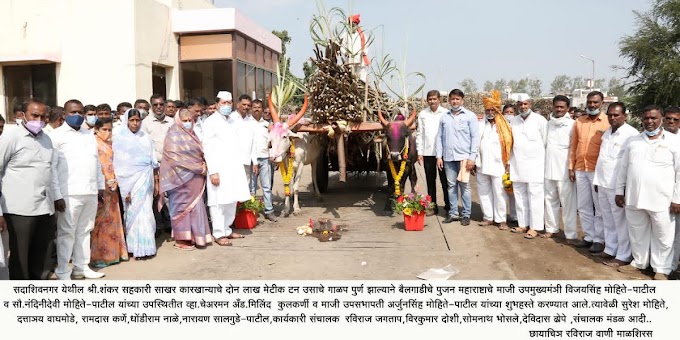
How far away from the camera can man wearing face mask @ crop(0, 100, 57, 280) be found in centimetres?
374

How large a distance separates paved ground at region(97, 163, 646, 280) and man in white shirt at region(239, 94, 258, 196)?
898 mm

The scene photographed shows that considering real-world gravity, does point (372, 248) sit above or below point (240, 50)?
below

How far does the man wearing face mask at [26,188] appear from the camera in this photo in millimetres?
3736

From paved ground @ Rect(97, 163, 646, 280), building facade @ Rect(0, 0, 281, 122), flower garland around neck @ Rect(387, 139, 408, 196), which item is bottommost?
paved ground @ Rect(97, 163, 646, 280)

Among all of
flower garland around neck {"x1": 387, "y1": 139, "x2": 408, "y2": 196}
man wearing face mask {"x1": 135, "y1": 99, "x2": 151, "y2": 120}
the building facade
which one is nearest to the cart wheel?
flower garland around neck {"x1": 387, "y1": 139, "x2": 408, "y2": 196}

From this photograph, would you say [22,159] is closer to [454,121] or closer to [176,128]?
[176,128]

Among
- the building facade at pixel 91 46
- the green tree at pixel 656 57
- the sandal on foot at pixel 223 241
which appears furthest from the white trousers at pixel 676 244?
the green tree at pixel 656 57

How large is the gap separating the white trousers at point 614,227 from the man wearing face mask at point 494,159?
1.36m

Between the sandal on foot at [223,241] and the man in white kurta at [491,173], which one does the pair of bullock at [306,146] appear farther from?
the sandal on foot at [223,241]

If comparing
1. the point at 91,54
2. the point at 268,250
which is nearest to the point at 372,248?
the point at 268,250

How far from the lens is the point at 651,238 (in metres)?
4.47

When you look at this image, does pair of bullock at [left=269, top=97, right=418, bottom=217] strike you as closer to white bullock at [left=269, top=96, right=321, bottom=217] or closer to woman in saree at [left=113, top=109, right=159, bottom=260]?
white bullock at [left=269, top=96, right=321, bottom=217]
